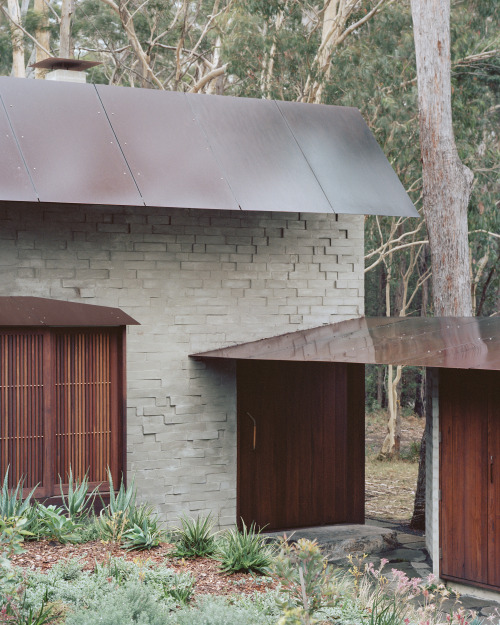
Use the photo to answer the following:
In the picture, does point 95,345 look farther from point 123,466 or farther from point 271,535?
point 271,535

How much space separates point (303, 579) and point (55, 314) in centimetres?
527

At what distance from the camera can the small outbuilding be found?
8844 millimetres

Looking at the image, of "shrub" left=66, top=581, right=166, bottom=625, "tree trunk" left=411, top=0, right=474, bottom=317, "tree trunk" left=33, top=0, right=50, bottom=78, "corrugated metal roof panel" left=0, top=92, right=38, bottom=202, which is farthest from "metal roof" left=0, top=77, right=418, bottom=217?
"tree trunk" left=33, top=0, right=50, bottom=78

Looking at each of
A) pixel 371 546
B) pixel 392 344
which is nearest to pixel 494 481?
pixel 392 344

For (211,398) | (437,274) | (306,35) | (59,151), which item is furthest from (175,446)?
(306,35)

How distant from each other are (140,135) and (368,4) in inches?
412

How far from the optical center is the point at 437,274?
13.4 m

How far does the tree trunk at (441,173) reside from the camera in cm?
1331

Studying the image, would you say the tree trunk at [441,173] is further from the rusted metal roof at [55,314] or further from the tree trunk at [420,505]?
the rusted metal roof at [55,314]

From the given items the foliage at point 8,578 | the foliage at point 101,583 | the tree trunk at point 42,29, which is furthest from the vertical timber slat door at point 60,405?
the tree trunk at point 42,29

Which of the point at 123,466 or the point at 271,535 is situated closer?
the point at 123,466

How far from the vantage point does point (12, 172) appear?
351 inches

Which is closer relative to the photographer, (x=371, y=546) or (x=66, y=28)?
(x=371, y=546)

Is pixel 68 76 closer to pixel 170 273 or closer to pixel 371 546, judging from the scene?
pixel 170 273
